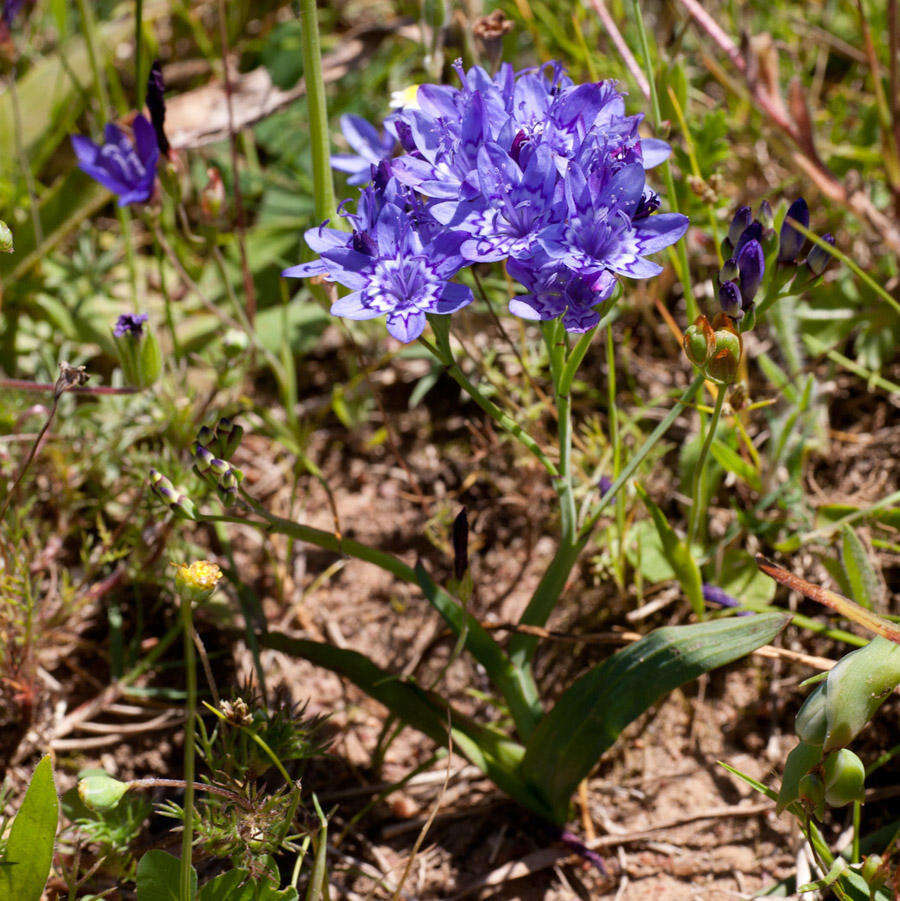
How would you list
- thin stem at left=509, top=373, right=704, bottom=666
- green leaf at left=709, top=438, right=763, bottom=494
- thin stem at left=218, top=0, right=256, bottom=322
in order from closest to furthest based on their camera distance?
thin stem at left=509, top=373, right=704, bottom=666
green leaf at left=709, top=438, right=763, bottom=494
thin stem at left=218, top=0, right=256, bottom=322

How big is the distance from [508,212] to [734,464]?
0.94m

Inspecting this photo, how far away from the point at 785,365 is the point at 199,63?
2.44 meters

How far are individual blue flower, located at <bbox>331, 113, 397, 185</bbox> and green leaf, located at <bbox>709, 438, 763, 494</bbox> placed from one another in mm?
953

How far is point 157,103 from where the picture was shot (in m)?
2.01

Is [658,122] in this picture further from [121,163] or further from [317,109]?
[121,163]

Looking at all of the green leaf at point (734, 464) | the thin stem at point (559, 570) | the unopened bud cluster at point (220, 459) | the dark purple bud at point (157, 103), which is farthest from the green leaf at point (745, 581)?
the dark purple bud at point (157, 103)

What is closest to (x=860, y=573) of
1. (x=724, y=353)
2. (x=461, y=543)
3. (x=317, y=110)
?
(x=724, y=353)

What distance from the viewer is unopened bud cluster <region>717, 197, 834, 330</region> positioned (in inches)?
61.9

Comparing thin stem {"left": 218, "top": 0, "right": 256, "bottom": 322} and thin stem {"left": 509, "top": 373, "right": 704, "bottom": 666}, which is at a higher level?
thin stem {"left": 218, "top": 0, "right": 256, "bottom": 322}

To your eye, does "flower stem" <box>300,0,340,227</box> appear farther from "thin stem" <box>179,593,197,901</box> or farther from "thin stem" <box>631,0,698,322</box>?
"thin stem" <box>179,593,197,901</box>

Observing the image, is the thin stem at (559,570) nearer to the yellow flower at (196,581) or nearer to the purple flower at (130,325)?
the yellow flower at (196,581)

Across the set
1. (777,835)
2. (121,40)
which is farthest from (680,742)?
(121,40)

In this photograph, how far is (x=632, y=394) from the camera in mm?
2643

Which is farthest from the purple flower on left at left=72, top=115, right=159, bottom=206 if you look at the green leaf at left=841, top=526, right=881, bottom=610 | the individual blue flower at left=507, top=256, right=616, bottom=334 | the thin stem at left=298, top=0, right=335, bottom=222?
the green leaf at left=841, top=526, right=881, bottom=610
